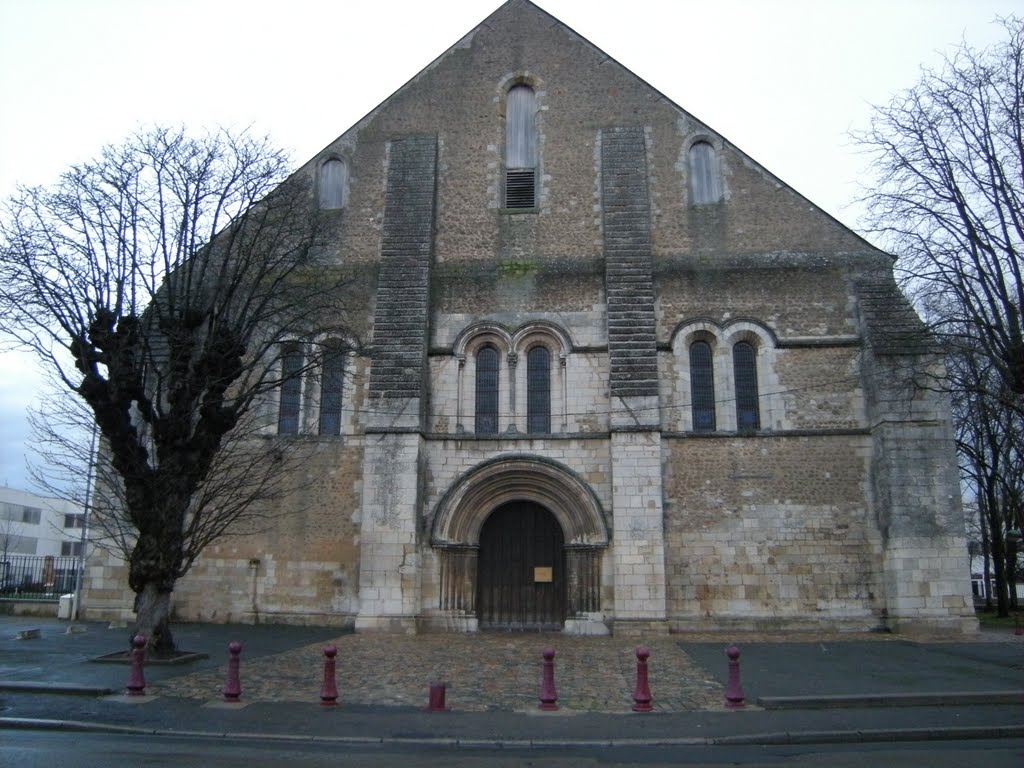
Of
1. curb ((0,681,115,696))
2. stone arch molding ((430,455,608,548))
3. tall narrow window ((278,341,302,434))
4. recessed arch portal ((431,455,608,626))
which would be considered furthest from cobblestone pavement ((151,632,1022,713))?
tall narrow window ((278,341,302,434))

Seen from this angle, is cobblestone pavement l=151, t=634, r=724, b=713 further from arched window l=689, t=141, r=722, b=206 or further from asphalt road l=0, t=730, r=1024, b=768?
arched window l=689, t=141, r=722, b=206

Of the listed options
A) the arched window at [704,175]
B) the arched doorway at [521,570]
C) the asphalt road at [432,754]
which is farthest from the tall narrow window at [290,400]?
the asphalt road at [432,754]

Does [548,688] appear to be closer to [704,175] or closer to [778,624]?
[778,624]

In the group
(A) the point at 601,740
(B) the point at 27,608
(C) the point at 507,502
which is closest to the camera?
(A) the point at 601,740

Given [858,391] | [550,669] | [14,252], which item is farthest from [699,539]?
[14,252]

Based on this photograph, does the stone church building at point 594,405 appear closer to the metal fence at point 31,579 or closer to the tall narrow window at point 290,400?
the tall narrow window at point 290,400

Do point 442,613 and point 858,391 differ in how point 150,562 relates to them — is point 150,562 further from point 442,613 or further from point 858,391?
point 858,391

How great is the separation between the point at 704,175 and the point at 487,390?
25.1 ft

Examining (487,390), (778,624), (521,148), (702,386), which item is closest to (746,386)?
(702,386)

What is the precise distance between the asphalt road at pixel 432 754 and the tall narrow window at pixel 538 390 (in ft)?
35.8

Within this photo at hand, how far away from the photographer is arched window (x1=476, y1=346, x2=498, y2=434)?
18.8m

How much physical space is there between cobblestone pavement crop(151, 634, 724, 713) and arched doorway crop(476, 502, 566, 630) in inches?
83.5

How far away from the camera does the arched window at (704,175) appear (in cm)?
2003

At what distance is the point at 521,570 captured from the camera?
18406mm
